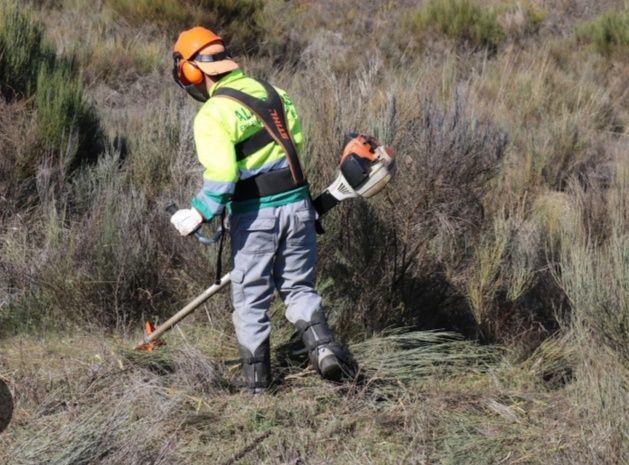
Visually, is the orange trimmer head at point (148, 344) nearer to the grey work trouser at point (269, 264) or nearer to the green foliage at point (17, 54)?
the grey work trouser at point (269, 264)

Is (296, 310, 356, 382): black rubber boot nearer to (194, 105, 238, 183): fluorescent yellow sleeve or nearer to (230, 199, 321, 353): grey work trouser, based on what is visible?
(230, 199, 321, 353): grey work trouser

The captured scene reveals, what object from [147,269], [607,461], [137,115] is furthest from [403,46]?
[607,461]

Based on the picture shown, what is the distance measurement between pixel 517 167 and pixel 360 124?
2.20m

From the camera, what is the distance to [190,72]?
15.1 feet

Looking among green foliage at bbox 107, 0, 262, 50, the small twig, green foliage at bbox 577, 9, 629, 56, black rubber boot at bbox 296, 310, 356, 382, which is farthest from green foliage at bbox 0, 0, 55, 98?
green foliage at bbox 577, 9, 629, 56

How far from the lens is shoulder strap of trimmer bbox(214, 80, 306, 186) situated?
14.5ft

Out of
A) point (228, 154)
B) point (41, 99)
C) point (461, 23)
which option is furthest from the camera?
point (461, 23)

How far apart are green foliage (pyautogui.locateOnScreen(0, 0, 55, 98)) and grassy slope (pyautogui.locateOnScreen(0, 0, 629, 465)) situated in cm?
25

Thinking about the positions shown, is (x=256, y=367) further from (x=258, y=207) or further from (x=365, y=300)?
(x=365, y=300)

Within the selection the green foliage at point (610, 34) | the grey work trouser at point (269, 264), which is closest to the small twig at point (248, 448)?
the grey work trouser at point (269, 264)

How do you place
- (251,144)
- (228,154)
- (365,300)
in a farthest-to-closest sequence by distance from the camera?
(365,300)
(251,144)
(228,154)

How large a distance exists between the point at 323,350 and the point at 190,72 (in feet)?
5.25

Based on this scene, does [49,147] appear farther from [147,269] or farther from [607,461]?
[607,461]

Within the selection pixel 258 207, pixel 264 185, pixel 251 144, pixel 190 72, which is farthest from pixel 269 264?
pixel 190 72
